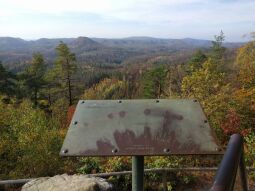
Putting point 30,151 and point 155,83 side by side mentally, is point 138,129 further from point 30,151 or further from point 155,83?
point 155,83

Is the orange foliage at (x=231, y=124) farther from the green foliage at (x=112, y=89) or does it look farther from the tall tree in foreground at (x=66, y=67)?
the green foliage at (x=112, y=89)

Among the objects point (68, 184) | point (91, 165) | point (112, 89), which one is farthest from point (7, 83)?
point (68, 184)

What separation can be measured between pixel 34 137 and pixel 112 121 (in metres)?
10.6

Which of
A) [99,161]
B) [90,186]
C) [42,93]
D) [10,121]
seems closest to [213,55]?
[42,93]

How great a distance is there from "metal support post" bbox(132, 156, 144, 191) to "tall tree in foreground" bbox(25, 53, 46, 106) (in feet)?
144

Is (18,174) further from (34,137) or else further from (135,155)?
(135,155)

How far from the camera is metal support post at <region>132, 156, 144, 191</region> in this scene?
2.99 metres

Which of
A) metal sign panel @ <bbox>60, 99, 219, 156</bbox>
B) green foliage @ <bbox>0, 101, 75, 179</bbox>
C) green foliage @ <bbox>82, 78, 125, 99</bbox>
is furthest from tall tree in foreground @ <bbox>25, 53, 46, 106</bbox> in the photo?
metal sign panel @ <bbox>60, 99, 219, 156</bbox>

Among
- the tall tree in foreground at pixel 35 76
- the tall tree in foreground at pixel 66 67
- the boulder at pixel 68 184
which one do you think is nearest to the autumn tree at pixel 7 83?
the tall tree in foreground at pixel 35 76

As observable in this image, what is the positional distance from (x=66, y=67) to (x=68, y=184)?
139 feet

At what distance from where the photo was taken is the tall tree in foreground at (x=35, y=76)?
45.7 metres

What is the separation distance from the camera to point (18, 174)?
11617 mm

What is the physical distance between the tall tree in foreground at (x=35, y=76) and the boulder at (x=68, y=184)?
139ft

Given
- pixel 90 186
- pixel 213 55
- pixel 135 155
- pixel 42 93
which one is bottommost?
pixel 42 93
